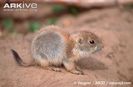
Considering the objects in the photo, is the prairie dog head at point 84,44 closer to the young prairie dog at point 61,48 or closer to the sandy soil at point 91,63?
the young prairie dog at point 61,48

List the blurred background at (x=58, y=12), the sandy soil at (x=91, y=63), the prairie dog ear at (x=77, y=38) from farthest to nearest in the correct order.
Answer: the blurred background at (x=58, y=12)
the prairie dog ear at (x=77, y=38)
the sandy soil at (x=91, y=63)

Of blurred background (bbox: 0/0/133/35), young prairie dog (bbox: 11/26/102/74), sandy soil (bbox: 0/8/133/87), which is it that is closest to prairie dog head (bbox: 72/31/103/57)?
young prairie dog (bbox: 11/26/102/74)

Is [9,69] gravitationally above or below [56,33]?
below

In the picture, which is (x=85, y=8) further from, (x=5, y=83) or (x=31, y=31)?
(x=5, y=83)

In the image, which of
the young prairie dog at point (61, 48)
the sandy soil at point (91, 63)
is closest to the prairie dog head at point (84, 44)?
the young prairie dog at point (61, 48)

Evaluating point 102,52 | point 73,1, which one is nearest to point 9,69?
point 102,52
